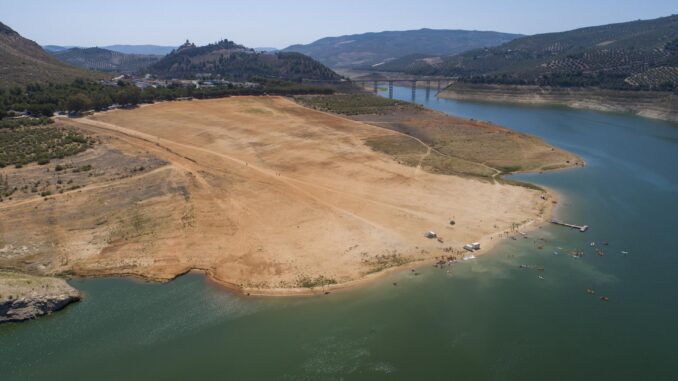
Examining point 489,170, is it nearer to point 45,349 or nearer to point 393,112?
point 393,112

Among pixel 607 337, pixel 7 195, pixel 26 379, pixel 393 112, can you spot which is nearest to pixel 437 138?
pixel 393 112

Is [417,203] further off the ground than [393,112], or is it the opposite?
[393,112]

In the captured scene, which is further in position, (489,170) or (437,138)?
(437,138)

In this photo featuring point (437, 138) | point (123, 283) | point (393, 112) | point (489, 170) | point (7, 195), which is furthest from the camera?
point (393, 112)

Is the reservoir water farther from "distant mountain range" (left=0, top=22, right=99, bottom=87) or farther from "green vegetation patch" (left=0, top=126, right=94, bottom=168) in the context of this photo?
"distant mountain range" (left=0, top=22, right=99, bottom=87)

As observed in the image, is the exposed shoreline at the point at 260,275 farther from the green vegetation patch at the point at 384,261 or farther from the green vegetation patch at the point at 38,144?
the green vegetation patch at the point at 38,144

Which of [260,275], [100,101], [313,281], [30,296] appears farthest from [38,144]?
[313,281]

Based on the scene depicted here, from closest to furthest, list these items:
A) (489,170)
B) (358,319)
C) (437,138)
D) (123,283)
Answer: (358,319)
(123,283)
(489,170)
(437,138)
